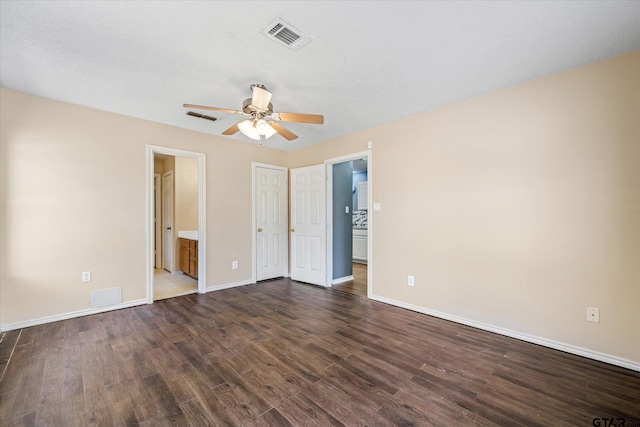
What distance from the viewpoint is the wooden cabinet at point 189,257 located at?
472cm

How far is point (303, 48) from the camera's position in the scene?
6.80 feet

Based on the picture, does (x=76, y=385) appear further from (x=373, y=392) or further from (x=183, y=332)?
(x=373, y=392)

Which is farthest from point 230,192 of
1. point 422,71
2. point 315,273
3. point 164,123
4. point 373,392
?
point 373,392

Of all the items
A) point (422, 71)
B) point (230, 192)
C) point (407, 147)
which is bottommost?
point (230, 192)

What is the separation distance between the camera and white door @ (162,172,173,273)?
5.55m

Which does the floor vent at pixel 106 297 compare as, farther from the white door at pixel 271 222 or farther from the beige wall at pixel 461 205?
the white door at pixel 271 222

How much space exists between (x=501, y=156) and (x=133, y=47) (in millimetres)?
3463

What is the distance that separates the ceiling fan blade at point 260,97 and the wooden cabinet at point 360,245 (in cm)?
481

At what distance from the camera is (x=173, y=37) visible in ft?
6.35

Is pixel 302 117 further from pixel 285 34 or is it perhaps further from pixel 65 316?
pixel 65 316

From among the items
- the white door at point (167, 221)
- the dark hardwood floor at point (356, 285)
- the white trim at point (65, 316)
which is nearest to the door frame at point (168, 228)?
the white door at point (167, 221)

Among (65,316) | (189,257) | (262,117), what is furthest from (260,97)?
(189,257)

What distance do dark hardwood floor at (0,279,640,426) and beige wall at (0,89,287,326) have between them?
0.44 m

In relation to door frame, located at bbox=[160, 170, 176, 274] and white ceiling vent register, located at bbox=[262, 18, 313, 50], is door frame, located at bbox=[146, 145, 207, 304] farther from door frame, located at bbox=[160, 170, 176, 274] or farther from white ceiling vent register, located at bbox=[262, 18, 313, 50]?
white ceiling vent register, located at bbox=[262, 18, 313, 50]
